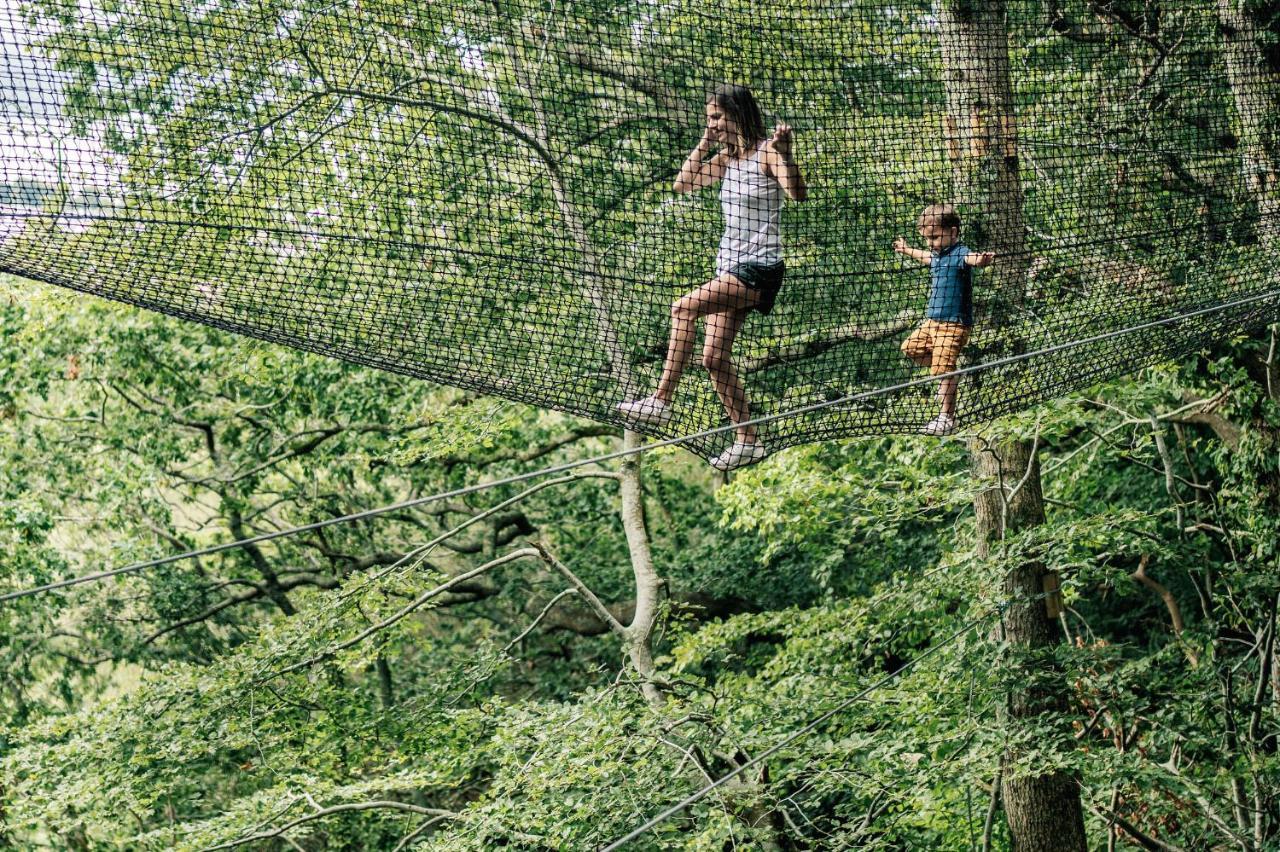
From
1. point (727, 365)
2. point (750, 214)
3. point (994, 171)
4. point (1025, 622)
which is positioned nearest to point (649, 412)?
point (727, 365)

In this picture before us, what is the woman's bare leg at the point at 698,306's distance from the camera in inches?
131

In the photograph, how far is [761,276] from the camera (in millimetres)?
3299

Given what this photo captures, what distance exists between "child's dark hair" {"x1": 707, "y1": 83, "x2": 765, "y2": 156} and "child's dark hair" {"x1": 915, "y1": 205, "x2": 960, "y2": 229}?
68cm

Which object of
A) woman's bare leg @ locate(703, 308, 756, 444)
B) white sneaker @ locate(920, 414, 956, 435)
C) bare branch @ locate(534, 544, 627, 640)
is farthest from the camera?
bare branch @ locate(534, 544, 627, 640)

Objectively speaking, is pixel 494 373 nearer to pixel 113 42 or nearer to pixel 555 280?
pixel 555 280

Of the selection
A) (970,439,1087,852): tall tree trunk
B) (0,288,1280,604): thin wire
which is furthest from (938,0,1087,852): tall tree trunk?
(0,288,1280,604): thin wire

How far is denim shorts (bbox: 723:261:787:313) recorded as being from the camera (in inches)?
130

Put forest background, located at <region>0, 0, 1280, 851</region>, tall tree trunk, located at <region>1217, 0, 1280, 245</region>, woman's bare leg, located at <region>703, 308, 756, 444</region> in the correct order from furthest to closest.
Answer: forest background, located at <region>0, 0, 1280, 851</region>
tall tree trunk, located at <region>1217, 0, 1280, 245</region>
woman's bare leg, located at <region>703, 308, 756, 444</region>

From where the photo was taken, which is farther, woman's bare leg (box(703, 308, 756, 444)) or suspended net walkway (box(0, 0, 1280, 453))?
woman's bare leg (box(703, 308, 756, 444))

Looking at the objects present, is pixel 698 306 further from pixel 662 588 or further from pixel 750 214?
pixel 662 588

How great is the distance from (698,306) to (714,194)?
0.58 meters

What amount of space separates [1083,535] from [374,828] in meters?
5.65

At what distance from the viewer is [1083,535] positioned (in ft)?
17.4

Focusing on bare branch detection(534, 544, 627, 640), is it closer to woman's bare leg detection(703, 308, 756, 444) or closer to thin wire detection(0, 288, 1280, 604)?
woman's bare leg detection(703, 308, 756, 444)
